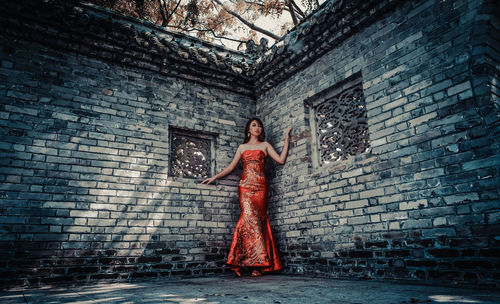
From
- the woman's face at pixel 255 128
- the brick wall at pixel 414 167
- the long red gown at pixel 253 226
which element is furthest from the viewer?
the woman's face at pixel 255 128

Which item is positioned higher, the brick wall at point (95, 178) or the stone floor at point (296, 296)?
the brick wall at point (95, 178)

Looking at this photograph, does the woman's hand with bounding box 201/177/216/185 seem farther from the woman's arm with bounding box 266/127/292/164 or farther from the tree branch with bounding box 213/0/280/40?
the tree branch with bounding box 213/0/280/40

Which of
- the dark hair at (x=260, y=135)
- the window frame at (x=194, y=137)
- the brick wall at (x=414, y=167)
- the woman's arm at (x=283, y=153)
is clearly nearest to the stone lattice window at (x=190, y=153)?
the window frame at (x=194, y=137)

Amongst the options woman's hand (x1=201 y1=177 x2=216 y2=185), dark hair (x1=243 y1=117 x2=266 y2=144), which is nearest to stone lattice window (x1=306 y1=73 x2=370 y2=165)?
dark hair (x1=243 y1=117 x2=266 y2=144)

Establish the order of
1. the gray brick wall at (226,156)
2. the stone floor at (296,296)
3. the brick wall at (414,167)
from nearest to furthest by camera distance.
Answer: the stone floor at (296,296)
the brick wall at (414,167)
the gray brick wall at (226,156)

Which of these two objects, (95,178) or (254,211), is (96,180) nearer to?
(95,178)

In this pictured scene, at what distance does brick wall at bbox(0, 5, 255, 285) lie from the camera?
3.84 m

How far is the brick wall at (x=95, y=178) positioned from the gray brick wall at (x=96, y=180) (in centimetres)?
1

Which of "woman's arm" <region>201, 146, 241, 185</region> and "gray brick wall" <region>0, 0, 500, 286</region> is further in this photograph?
"woman's arm" <region>201, 146, 241, 185</region>

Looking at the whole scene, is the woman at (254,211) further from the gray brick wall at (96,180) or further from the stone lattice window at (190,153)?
the gray brick wall at (96,180)

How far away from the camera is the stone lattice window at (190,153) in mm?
5137

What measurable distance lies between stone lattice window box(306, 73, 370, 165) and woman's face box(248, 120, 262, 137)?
957 mm

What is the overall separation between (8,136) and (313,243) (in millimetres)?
4208

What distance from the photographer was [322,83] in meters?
4.73
